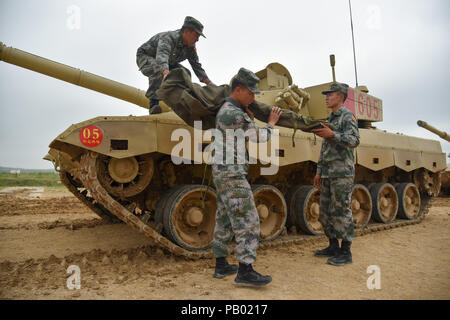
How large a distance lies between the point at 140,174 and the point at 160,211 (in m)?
0.54

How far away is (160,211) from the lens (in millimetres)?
4090

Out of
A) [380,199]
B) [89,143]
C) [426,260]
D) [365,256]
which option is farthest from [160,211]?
[380,199]

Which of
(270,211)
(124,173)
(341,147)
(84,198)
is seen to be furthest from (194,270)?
(84,198)

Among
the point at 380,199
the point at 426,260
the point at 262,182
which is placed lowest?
the point at 426,260

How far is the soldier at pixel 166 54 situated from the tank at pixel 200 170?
559mm

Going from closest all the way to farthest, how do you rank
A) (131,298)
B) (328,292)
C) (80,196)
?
(131,298) < (328,292) < (80,196)

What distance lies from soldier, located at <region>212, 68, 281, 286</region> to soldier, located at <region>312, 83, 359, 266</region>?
49.2 inches

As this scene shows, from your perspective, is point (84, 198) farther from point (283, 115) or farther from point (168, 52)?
point (283, 115)

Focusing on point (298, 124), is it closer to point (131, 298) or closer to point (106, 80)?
point (131, 298)

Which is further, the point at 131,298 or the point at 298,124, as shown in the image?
the point at 298,124

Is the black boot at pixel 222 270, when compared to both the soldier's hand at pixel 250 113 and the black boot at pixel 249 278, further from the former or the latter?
the soldier's hand at pixel 250 113

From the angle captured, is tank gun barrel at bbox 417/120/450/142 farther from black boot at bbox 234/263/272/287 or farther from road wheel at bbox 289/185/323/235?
black boot at bbox 234/263/272/287

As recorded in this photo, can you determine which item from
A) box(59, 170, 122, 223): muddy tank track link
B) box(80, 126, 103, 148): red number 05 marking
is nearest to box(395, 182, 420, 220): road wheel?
box(59, 170, 122, 223): muddy tank track link

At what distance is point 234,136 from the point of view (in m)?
3.15
